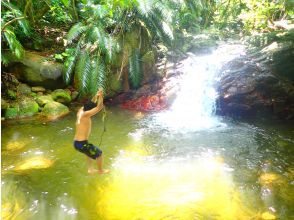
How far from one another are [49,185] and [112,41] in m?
5.63

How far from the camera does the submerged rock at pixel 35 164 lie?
5.53m

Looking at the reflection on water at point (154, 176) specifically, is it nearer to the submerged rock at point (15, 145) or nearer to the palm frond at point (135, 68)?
the submerged rock at point (15, 145)

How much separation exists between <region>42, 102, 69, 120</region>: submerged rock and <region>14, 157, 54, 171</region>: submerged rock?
2758 mm

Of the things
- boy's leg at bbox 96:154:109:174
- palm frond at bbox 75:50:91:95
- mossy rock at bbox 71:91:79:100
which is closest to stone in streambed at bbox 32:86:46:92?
mossy rock at bbox 71:91:79:100

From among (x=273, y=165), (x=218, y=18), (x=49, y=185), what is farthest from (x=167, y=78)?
(x=218, y=18)

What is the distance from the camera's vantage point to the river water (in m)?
4.31

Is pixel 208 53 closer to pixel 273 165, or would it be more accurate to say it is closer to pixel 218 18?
pixel 218 18

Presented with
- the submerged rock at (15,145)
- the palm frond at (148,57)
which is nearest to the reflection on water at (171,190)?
the submerged rock at (15,145)

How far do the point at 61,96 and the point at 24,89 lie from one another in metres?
1.10

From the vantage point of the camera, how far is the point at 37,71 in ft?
30.5

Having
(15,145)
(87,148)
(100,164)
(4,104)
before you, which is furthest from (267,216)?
(4,104)

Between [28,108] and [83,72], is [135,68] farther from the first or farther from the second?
[28,108]

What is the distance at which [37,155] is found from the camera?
240 inches

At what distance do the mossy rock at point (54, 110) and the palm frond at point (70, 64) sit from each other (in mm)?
929
